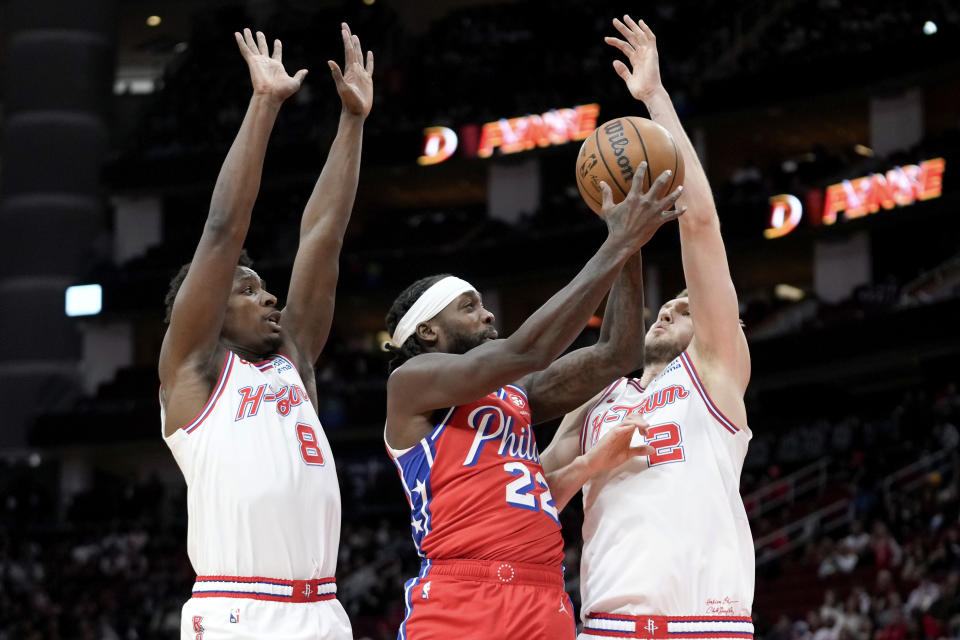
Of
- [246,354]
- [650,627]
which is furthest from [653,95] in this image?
[650,627]

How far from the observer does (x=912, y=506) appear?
1881 centimetres

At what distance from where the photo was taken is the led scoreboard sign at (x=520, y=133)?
32.2 m

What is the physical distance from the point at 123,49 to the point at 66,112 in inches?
222

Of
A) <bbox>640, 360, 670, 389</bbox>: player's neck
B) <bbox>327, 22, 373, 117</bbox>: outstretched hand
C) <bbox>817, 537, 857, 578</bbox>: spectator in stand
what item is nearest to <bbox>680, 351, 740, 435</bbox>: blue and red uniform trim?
<bbox>640, 360, 670, 389</bbox>: player's neck

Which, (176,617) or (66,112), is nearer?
(176,617)

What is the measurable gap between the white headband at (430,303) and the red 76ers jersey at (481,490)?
0.43 meters

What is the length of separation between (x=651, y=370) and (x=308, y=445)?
1.59 m

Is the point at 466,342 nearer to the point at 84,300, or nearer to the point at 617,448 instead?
the point at 617,448

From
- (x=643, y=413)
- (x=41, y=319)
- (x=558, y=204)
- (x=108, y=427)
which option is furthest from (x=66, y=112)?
(x=643, y=413)

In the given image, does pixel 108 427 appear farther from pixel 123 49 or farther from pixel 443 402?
pixel 443 402

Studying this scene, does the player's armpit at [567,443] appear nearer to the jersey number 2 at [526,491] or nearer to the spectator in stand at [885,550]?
the jersey number 2 at [526,491]

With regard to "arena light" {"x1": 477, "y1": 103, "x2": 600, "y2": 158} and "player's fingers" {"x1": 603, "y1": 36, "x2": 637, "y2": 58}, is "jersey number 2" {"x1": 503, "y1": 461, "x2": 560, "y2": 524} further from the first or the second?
"arena light" {"x1": 477, "y1": 103, "x2": 600, "y2": 158}

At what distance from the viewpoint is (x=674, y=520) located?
17.3 feet

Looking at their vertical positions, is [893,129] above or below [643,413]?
above
